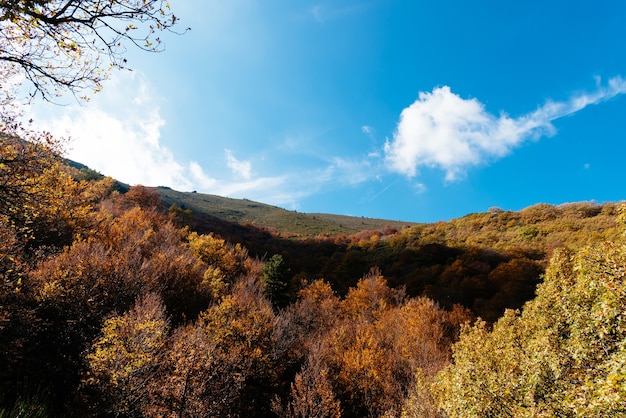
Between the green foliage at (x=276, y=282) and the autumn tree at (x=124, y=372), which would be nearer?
the autumn tree at (x=124, y=372)

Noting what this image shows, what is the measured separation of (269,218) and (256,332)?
367 feet

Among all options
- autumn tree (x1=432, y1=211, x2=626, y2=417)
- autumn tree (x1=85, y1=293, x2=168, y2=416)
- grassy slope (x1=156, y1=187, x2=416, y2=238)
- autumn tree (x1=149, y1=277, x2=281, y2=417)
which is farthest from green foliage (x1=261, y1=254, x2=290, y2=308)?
grassy slope (x1=156, y1=187, x2=416, y2=238)

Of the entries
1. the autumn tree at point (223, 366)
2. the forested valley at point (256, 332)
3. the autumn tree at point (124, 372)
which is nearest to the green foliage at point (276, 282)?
the forested valley at point (256, 332)

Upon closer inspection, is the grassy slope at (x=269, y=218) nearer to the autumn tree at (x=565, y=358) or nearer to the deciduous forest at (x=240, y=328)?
the deciduous forest at (x=240, y=328)

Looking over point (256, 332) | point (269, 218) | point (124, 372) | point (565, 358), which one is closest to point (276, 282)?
point (256, 332)

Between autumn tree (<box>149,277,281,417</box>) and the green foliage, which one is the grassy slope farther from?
autumn tree (<box>149,277,281,417</box>)

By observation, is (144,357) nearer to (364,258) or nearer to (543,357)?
(543,357)

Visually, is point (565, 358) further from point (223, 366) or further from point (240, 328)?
point (240, 328)

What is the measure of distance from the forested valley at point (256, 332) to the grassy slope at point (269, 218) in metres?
68.2

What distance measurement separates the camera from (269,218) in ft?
450

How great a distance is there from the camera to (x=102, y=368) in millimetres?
16000

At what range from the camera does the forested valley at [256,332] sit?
1037 cm

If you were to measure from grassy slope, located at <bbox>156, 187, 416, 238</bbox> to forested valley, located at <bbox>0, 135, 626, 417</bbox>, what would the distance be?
68.2 metres

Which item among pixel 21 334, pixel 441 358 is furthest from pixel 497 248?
pixel 21 334
